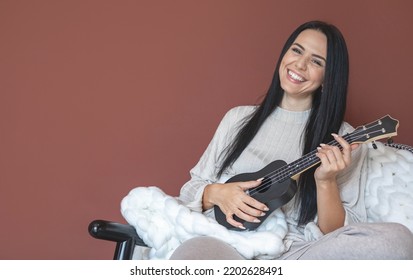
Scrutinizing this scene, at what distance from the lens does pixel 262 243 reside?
138 centimetres

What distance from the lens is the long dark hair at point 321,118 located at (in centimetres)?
158

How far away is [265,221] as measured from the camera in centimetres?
150

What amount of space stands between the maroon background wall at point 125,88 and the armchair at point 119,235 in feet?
1.68

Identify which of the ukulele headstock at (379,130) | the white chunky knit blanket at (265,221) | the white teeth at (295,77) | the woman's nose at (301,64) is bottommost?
the white chunky knit blanket at (265,221)

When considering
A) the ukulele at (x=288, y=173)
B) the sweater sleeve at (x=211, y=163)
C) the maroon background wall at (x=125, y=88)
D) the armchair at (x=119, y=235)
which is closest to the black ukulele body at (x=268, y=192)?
the ukulele at (x=288, y=173)

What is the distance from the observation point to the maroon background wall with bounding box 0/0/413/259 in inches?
75.3

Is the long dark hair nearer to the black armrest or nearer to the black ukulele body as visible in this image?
the black ukulele body

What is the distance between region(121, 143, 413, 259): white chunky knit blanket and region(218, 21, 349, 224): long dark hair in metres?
0.12

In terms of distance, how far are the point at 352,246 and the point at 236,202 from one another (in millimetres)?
362

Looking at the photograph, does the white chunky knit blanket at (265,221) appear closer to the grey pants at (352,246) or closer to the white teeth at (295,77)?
the grey pants at (352,246)

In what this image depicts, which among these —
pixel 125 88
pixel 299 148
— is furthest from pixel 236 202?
pixel 125 88

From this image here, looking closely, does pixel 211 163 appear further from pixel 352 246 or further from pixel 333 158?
pixel 352 246
